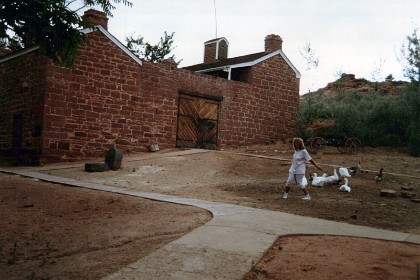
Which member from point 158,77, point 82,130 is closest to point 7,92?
point 82,130

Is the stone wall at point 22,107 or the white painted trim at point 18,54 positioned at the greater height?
the white painted trim at point 18,54

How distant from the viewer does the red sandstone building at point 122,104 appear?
14234mm

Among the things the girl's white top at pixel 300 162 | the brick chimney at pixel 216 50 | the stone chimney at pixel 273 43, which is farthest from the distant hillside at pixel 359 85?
the girl's white top at pixel 300 162

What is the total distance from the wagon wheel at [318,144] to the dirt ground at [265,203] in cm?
43

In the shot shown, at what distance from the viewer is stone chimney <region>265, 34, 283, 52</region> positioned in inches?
867

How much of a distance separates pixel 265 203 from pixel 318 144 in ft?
34.7

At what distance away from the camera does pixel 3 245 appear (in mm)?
4750

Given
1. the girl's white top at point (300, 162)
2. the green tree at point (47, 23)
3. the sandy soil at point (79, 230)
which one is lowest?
the sandy soil at point (79, 230)

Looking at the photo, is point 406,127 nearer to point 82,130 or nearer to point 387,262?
point 82,130

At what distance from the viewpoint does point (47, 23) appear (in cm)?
516

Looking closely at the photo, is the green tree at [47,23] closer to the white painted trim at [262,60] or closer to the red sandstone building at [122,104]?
the red sandstone building at [122,104]

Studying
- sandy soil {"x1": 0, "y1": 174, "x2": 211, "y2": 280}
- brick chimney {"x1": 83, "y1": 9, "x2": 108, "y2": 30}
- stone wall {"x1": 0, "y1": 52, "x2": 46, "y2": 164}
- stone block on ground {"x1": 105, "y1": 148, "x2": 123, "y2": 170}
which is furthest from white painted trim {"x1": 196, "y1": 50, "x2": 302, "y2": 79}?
sandy soil {"x1": 0, "y1": 174, "x2": 211, "y2": 280}

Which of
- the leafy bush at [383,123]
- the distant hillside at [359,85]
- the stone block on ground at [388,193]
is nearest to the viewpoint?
the stone block on ground at [388,193]

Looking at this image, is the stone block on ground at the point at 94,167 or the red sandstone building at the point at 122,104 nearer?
the stone block on ground at the point at 94,167
